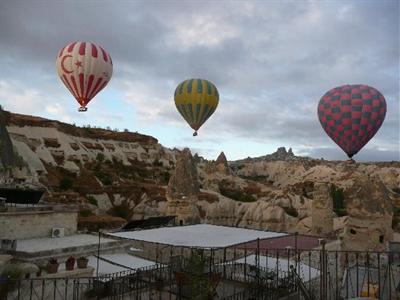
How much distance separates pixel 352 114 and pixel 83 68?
21.4 metres

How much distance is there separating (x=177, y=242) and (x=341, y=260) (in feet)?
30.8

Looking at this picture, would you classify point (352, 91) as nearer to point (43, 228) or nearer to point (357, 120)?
point (357, 120)

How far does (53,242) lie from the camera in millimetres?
18547

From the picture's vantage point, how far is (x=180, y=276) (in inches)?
560

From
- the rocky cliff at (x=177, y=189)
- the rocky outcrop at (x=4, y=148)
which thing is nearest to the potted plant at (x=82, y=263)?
the rocky cliff at (x=177, y=189)

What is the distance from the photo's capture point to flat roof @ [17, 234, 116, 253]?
16891mm

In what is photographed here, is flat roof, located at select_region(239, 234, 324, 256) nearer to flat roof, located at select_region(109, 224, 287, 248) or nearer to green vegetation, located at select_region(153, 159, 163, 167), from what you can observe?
flat roof, located at select_region(109, 224, 287, 248)

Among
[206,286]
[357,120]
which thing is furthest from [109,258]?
[357,120]

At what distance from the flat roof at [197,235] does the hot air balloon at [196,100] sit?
48.9ft

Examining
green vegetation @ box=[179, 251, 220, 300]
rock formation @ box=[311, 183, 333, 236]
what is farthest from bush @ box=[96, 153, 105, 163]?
green vegetation @ box=[179, 251, 220, 300]

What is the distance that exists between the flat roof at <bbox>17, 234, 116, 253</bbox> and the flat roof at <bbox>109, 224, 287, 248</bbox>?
96.4 inches

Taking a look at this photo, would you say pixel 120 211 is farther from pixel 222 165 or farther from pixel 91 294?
pixel 222 165

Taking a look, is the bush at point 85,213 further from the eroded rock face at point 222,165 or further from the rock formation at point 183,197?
the eroded rock face at point 222,165

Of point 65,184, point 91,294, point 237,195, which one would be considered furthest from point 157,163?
point 91,294
